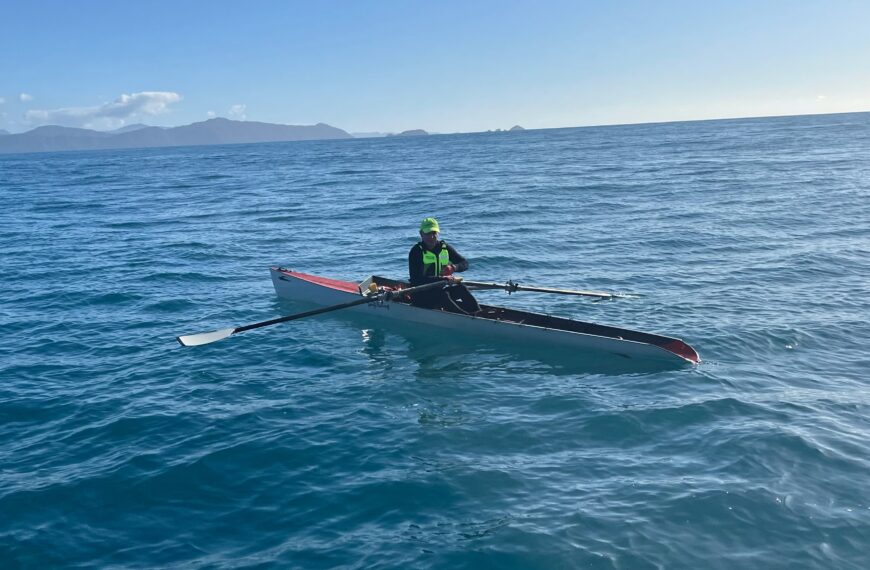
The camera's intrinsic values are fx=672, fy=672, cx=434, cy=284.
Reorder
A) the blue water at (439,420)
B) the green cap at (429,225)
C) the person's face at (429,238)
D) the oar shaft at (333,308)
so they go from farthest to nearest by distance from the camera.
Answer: the person's face at (429,238), the green cap at (429,225), the oar shaft at (333,308), the blue water at (439,420)

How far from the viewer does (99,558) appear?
24.9ft

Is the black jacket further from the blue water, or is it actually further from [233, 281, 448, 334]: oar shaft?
the blue water

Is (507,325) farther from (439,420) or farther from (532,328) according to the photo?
(439,420)

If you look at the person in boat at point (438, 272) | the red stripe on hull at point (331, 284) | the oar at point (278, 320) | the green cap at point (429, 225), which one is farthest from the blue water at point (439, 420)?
the green cap at point (429, 225)

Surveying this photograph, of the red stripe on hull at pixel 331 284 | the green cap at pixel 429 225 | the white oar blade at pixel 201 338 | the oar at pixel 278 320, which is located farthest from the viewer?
the red stripe on hull at pixel 331 284

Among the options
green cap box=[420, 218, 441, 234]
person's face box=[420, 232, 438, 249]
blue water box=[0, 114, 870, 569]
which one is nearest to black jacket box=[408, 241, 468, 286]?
person's face box=[420, 232, 438, 249]

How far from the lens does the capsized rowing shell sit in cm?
1295

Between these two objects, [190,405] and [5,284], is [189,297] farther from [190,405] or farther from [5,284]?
[190,405]

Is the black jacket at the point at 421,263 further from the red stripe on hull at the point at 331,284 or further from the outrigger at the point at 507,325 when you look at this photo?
the red stripe on hull at the point at 331,284

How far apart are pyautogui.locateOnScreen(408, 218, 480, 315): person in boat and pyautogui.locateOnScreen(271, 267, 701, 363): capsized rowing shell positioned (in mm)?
317

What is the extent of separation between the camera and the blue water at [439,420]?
25.6ft

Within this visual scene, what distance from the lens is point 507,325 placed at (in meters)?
14.2

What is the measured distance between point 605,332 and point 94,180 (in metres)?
62.4

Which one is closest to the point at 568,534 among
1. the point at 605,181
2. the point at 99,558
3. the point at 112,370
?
the point at 99,558
